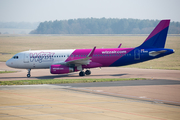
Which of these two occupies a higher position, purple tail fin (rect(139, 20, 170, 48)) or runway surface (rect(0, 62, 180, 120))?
purple tail fin (rect(139, 20, 170, 48))

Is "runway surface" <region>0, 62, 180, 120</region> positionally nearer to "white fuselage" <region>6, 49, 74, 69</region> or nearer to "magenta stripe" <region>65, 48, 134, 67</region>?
"magenta stripe" <region>65, 48, 134, 67</region>

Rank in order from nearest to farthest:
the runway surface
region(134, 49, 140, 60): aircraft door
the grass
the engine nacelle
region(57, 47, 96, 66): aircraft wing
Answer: the runway surface < the engine nacelle < region(57, 47, 96, 66): aircraft wing < region(134, 49, 140, 60): aircraft door < the grass

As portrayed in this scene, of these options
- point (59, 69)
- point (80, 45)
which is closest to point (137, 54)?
point (59, 69)

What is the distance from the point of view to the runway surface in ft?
58.6

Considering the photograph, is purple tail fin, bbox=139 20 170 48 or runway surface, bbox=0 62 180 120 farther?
purple tail fin, bbox=139 20 170 48

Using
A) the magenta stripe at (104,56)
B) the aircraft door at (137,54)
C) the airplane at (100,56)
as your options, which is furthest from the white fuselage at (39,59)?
the aircraft door at (137,54)

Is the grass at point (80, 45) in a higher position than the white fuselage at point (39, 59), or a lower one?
A: higher

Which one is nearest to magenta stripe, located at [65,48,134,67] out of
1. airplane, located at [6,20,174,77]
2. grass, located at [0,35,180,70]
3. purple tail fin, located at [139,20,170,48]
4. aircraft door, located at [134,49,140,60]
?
airplane, located at [6,20,174,77]

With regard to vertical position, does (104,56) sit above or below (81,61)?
above

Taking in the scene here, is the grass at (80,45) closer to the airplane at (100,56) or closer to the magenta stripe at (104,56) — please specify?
the airplane at (100,56)

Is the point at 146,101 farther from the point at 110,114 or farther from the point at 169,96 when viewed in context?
the point at 110,114

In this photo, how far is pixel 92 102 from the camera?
2191 cm

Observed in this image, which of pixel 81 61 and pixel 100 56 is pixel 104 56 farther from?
pixel 81 61

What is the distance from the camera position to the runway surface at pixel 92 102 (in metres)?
17.9
